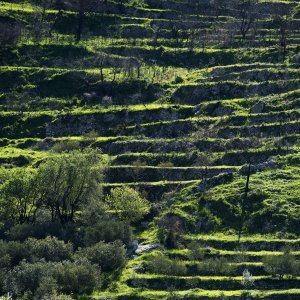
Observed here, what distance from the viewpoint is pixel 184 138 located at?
502 ft

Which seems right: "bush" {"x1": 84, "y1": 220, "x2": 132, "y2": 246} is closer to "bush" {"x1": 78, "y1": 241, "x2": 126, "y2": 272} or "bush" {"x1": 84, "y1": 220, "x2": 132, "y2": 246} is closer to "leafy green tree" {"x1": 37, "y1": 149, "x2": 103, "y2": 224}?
"bush" {"x1": 78, "y1": 241, "x2": 126, "y2": 272}

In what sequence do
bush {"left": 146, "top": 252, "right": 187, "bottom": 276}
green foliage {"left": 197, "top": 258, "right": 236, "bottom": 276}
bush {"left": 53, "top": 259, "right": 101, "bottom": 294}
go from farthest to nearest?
bush {"left": 146, "top": 252, "right": 187, "bottom": 276}
green foliage {"left": 197, "top": 258, "right": 236, "bottom": 276}
bush {"left": 53, "top": 259, "right": 101, "bottom": 294}

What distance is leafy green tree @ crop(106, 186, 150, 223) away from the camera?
416 ft

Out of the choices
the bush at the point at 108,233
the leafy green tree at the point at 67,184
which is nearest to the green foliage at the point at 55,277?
the bush at the point at 108,233

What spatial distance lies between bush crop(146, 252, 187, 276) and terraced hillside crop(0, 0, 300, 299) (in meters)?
0.17

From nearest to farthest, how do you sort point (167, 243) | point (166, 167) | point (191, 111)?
point (167, 243), point (166, 167), point (191, 111)

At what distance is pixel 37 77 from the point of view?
183 metres

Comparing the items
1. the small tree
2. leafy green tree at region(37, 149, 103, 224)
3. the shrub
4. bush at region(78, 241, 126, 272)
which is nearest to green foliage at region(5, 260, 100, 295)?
bush at region(78, 241, 126, 272)

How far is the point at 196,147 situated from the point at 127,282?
47.6m

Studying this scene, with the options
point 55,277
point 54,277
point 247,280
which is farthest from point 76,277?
point 247,280

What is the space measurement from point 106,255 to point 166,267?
1065 cm

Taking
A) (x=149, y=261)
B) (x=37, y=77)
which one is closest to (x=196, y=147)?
(x=149, y=261)

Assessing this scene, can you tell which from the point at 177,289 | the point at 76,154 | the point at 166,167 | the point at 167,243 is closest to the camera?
the point at 177,289

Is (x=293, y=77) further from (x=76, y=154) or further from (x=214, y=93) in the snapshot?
(x=76, y=154)
